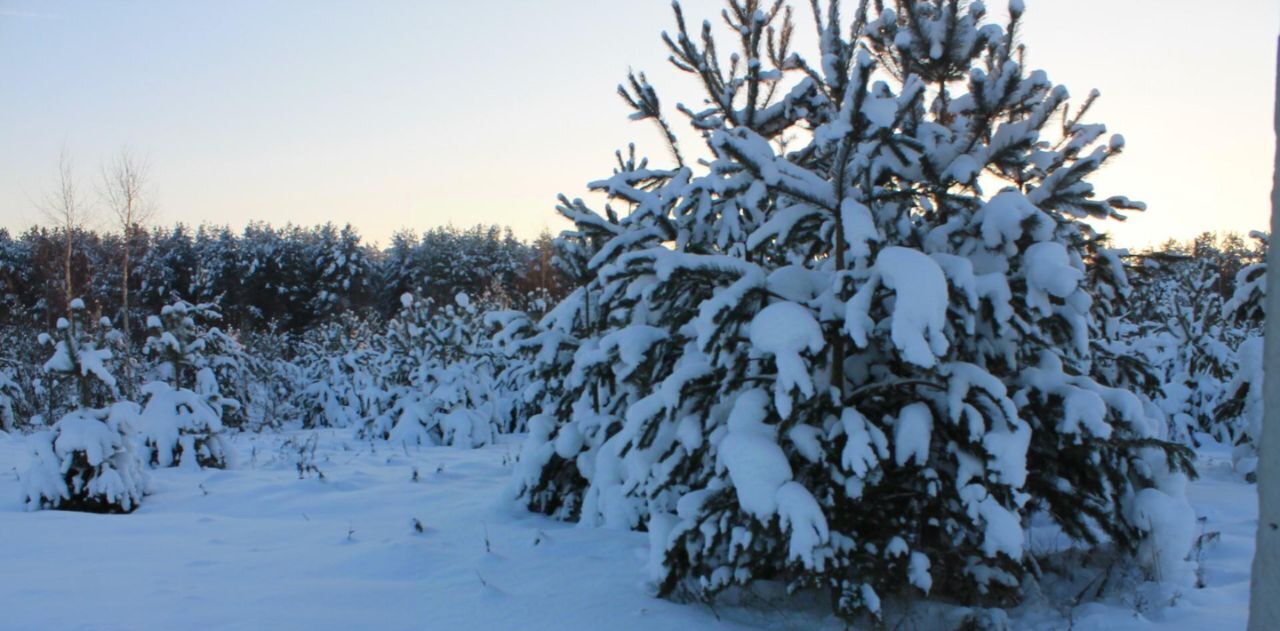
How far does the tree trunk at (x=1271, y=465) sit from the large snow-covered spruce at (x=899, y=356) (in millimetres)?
1364

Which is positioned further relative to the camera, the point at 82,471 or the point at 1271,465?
the point at 82,471

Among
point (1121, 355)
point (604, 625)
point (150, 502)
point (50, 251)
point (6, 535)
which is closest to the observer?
point (604, 625)

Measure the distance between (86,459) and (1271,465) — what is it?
801 cm

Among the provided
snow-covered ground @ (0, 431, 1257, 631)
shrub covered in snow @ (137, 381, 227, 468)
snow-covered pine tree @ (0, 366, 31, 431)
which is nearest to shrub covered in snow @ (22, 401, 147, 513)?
snow-covered ground @ (0, 431, 1257, 631)

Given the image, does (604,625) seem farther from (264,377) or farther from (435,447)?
(264,377)

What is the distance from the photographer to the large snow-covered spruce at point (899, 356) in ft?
11.5

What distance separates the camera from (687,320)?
4.50 meters

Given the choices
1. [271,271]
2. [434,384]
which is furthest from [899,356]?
[271,271]

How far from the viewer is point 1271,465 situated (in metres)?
1.81

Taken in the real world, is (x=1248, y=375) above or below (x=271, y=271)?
below

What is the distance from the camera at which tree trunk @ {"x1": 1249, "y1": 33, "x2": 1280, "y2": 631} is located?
178cm

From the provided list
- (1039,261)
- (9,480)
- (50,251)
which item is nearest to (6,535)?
(9,480)

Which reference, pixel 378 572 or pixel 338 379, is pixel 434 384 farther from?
pixel 378 572

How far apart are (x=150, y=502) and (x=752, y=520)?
6.08 metres
